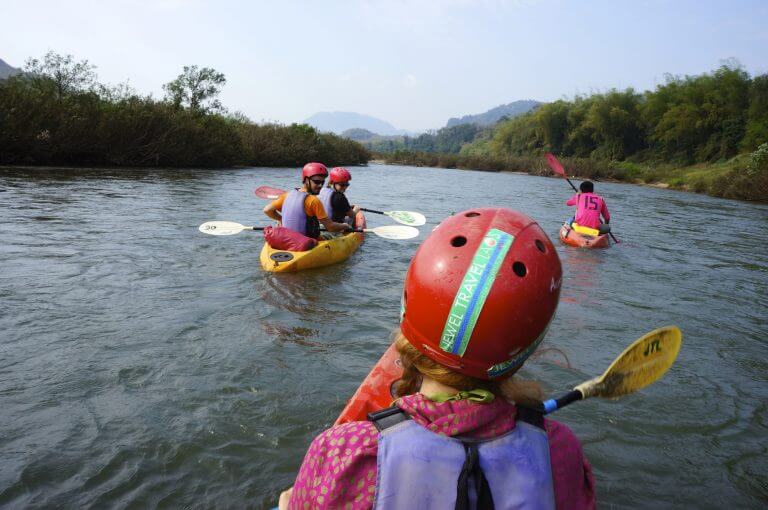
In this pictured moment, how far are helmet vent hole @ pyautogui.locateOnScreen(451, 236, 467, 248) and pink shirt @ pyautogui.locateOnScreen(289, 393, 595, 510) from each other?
39cm

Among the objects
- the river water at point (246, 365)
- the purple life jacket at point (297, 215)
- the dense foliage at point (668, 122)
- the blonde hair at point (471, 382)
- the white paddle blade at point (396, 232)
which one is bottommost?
the river water at point (246, 365)

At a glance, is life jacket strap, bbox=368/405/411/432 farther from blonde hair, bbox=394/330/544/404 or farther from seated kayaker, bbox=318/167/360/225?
seated kayaker, bbox=318/167/360/225

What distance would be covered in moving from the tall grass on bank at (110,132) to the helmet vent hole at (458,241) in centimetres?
1709

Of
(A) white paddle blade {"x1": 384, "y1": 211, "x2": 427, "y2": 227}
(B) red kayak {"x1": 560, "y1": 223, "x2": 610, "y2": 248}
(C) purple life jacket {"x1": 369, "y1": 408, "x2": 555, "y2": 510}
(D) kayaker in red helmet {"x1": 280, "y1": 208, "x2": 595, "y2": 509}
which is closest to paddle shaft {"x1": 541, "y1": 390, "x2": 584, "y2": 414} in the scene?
(D) kayaker in red helmet {"x1": 280, "y1": 208, "x2": 595, "y2": 509}

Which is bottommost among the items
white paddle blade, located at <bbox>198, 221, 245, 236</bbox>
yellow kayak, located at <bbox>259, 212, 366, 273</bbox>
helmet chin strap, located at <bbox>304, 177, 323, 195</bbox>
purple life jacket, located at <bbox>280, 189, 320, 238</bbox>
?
yellow kayak, located at <bbox>259, 212, 366, 273</bbox>

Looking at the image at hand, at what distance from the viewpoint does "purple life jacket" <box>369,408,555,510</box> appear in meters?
1.12

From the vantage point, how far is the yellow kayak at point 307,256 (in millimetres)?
6203

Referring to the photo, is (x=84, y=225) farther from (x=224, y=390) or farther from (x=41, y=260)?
(x=224, y=390)

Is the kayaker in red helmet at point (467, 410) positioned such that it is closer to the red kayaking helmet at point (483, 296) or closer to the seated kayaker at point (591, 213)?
the red kayaking helmet at point (483, 296)

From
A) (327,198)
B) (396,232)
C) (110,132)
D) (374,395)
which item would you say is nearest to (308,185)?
(327,198)

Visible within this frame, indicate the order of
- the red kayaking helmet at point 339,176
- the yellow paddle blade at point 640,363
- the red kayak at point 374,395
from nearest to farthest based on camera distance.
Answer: the yellow paddle blade at point 640,363 < the red kayak at point 374,395 < the red kayaking helmet at point 339,176

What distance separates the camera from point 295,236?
6.39 meters

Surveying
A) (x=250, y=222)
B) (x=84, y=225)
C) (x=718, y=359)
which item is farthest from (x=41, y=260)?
(x=718, y=359)

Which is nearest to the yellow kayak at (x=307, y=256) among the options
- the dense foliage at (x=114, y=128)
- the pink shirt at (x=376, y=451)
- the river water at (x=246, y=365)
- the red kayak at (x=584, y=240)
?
the river water at (x=246, y=365)
